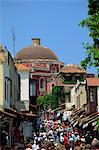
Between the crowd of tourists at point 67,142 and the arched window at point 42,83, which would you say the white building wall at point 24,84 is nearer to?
the crowd of tourists at point 67,142

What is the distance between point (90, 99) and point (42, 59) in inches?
2374

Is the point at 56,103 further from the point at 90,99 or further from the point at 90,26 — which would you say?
the point at 90,26

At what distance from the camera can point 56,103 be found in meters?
78.2

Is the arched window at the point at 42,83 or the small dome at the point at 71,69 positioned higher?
the small dome at the point at 71,69

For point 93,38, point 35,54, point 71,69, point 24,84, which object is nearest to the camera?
point 93,38

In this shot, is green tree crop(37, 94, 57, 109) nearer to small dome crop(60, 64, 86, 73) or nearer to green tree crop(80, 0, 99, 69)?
small dome crop(60, 64, 86, 73)

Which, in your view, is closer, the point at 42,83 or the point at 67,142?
the point at 67,142

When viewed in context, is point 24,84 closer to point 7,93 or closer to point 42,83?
point 7,93

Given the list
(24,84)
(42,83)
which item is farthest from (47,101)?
(24,84)

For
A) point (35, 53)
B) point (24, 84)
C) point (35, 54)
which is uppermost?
point (35, 53)

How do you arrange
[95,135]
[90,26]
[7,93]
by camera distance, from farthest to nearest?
1. [95,135]
2. [7,93]
3. [90,26]

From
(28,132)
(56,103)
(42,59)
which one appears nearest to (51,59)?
(42,59)

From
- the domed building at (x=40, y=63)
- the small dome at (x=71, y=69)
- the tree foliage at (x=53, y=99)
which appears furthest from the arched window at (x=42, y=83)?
the small dome at (x=71, y=69)

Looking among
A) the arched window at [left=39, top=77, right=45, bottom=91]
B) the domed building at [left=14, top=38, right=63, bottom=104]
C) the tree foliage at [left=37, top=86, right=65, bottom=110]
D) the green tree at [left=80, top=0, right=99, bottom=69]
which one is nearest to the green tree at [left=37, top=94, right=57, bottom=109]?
the tree foliage at [left=37, top=86, right=65, bottom=110]
